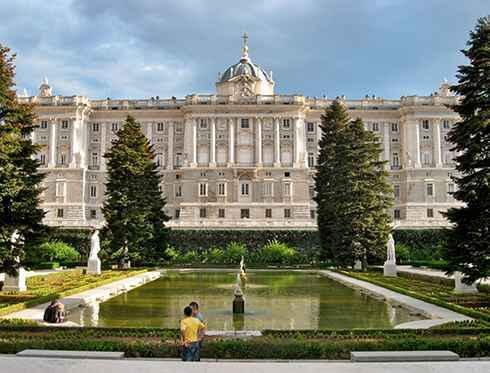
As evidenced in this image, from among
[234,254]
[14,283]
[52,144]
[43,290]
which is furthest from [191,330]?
[52,144]

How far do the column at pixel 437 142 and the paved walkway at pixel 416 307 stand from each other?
51275 millimetres

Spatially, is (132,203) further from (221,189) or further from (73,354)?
(221,189)

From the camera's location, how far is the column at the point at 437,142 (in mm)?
74875

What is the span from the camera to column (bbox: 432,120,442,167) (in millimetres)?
74875

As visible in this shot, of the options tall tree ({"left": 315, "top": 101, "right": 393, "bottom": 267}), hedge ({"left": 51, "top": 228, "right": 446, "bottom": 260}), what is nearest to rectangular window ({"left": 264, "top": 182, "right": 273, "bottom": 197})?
hedge ({"left": 51, "top": 228, "right": 446, "bottom": 260})

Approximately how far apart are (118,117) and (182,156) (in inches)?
403

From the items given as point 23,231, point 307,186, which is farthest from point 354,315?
point 307,186

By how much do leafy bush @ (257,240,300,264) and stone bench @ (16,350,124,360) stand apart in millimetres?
36133

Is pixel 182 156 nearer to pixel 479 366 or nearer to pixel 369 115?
pixel 369 115

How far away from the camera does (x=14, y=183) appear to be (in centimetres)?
2116

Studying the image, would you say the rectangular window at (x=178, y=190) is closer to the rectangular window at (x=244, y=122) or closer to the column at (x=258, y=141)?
the column at (x=258, y=141)

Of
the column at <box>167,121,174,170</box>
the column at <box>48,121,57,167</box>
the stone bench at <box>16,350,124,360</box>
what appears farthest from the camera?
the column at <box>167,121,174,170</box>

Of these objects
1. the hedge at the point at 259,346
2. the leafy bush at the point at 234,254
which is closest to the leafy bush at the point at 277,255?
the leafy bush at the point at 234,254

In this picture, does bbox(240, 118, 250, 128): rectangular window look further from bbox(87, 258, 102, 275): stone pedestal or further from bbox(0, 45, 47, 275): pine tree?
bbox(0, 45, 47, 275): pine tree
